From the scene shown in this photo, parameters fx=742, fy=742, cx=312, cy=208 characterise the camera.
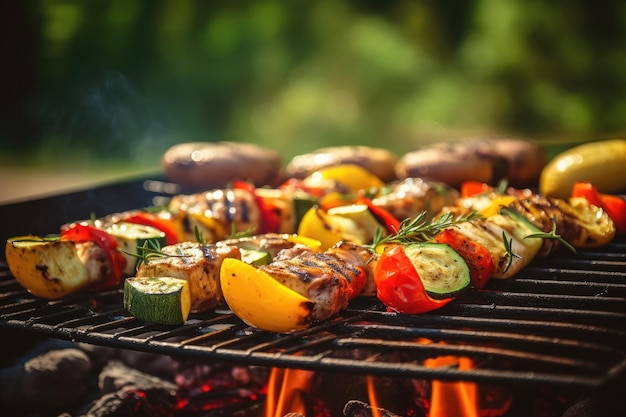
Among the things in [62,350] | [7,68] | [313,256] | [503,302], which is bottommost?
[62,350]

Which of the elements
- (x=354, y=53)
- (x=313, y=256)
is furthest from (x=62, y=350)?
(x=354, y=53)

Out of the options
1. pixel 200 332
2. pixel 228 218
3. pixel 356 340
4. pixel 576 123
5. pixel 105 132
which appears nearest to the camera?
pixel 356 340

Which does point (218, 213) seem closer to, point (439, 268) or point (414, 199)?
point (414, 199)

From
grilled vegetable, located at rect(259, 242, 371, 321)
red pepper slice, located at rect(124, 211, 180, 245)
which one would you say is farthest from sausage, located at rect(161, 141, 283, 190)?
grilled vegetable, located at rect(259, 242, 371, 321)

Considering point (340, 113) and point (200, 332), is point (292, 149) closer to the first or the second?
point (340, 113)

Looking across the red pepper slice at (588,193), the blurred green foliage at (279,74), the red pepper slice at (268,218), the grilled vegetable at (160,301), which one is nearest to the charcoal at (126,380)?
the red pepper slice at (268,218)

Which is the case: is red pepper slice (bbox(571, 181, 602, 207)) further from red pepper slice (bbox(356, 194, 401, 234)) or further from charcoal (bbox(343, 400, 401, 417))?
charcoal (bbox(343, 400, 401, 417))
